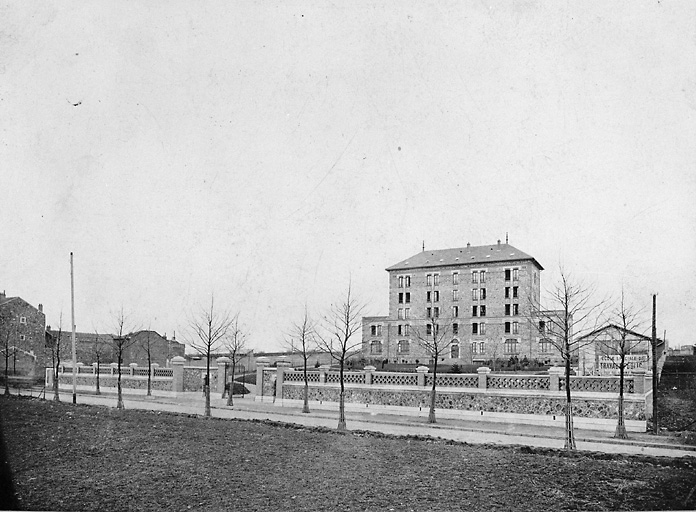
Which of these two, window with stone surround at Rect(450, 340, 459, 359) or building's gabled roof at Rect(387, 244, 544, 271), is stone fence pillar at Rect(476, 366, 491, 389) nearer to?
building's gabled roof at Rect(387, 244, 544, 271)

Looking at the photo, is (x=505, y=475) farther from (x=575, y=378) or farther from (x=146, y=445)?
(x=575, y=378)

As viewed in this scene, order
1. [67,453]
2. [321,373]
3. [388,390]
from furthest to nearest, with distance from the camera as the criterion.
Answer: [321,373], [388,390], [67,453]

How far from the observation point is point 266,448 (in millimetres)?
13070

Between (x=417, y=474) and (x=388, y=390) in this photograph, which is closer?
(x=417, y=474)

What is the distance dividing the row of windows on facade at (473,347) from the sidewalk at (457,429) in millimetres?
31295

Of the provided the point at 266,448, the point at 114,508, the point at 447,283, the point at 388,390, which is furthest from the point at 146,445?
the point at 447,283

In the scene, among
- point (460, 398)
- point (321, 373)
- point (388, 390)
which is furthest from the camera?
point (321, 373)

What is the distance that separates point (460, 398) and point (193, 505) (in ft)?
53.4

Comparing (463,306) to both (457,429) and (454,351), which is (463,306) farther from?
(457,429)

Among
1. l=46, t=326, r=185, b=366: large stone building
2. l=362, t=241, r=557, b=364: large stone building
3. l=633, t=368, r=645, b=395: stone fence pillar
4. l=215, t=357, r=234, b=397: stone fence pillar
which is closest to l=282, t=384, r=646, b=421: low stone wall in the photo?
l=633, t=368, r=645, b=395: stone fence pillar

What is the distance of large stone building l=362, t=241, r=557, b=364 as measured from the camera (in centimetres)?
5516

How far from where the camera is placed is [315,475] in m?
10.9

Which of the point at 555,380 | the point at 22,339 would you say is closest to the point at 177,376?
the point at 22,339

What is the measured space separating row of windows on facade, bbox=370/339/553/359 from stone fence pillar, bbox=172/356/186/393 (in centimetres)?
2809
